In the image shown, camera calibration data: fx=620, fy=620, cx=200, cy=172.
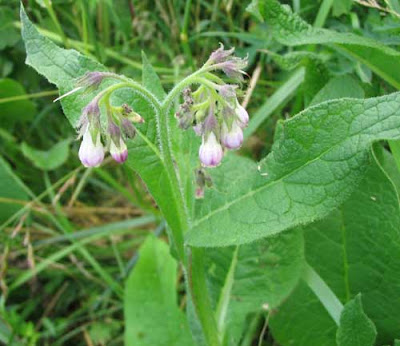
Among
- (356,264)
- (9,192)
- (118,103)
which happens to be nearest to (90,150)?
(118,103)

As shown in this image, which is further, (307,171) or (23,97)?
(23,97)

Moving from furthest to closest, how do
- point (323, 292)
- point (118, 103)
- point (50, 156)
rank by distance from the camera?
point (50, 156)
point (323, 292)
point (118, 103)

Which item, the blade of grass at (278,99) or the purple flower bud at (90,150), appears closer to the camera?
the purple flower bud at (90,150)

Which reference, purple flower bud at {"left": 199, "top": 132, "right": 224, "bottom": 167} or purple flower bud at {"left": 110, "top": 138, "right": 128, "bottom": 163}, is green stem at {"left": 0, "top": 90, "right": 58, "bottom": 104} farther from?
purple flower bud at {"left": 199, "top": 132, "right": 224, "bottom": 167}

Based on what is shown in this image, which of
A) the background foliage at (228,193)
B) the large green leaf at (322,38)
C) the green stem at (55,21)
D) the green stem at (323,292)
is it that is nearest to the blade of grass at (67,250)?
the background foliage at (228,193)

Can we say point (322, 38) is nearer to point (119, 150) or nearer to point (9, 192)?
point (119, 150)

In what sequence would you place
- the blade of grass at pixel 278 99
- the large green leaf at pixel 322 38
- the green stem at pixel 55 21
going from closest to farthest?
the large green leaf at pixel 322 38 < the blade of grass at pixel 278 99 < the green stem at pixel 55 21

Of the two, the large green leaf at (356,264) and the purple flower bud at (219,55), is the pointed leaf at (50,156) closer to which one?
the large green leaf at (356,264)
